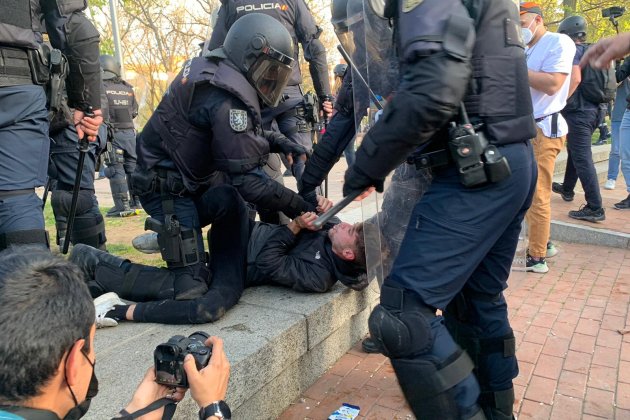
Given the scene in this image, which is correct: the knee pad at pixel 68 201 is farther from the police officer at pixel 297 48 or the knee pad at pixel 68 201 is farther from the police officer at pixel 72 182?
the police officer at pixel 297 48

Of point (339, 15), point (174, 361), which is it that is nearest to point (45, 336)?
point (174, 361)

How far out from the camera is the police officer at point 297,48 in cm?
445

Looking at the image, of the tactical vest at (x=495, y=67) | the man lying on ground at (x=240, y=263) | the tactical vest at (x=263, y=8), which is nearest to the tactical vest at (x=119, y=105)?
the tactical vest at (x=263, y=8)

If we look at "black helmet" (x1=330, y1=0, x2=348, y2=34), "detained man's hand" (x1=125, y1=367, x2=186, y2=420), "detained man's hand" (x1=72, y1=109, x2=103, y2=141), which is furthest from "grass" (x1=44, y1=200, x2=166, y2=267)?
"detained man's hand" (x1=125, y1=367, x2=186, y2=420)

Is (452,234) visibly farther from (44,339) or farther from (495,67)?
(44,339)

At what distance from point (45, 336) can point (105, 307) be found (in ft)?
5.59

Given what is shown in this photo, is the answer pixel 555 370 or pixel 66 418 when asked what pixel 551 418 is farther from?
pixel 66 418

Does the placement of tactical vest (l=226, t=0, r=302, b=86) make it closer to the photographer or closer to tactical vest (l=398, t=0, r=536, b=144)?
tactical vest (l=398, t=0, r=536, b=144)

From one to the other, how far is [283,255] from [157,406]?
1611 millimetres

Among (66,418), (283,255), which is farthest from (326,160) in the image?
(66,418)

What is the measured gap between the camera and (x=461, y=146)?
69.6 inches

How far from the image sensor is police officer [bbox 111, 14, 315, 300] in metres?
2.63

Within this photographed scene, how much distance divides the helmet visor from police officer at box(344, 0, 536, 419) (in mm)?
952

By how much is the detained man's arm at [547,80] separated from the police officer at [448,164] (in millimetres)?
2249
